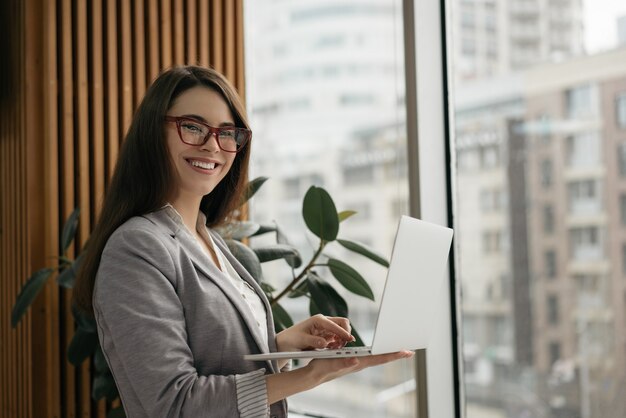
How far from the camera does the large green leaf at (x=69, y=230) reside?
2673 millimetres

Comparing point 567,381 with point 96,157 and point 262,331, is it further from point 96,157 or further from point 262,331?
point 96,157

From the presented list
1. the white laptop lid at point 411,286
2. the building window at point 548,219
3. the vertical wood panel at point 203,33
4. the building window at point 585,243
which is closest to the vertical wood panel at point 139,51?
the vertical wood panel at point 203,33

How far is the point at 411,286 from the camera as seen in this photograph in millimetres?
1416

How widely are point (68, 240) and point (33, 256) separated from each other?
11.1 inches

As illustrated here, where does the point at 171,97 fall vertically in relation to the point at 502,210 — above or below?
above

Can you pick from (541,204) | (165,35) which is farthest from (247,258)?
(165,35)

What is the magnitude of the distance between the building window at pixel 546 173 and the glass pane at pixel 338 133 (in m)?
0.48

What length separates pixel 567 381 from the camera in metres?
2.44

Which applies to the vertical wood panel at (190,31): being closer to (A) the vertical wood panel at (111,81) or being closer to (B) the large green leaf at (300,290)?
(A) the vertical wood panel at (111,81)

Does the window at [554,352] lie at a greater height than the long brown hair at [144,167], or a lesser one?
lesser

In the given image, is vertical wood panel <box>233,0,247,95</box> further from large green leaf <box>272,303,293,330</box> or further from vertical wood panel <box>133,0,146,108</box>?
large green leaf <box>272,303,293,330</box>

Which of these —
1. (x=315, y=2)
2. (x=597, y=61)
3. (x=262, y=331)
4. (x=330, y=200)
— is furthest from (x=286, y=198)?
(x=262, y=331)

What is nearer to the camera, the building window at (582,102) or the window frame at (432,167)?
the building window at (582,102)

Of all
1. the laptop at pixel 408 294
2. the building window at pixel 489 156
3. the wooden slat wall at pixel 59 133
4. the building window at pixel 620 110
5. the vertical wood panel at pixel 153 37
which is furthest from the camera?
the vertical wood panel at pixel 153 37
